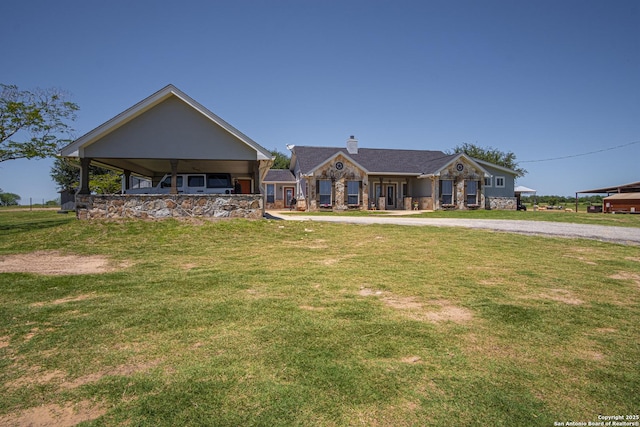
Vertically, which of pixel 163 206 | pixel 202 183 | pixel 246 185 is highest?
pixel 246 185

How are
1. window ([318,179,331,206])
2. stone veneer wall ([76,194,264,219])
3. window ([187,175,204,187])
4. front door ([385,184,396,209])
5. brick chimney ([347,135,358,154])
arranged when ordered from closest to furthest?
stone veneer wall ([76,194,264,219]), window ([187,175,204,187]), window ([318,179,331,206]), front door ([385,184,396,209]), brick chimney ([347,135,358,154])

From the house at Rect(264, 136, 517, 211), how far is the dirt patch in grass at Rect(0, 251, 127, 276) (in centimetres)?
2281

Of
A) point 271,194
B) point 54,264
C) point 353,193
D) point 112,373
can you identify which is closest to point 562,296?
point 112,373

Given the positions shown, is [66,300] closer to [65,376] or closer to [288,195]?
[65,376]

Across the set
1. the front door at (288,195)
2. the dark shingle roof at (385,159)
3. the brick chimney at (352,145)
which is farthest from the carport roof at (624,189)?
the front door at (288,195)

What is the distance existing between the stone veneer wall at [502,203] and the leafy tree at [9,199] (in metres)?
70.9

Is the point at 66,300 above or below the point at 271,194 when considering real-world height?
below

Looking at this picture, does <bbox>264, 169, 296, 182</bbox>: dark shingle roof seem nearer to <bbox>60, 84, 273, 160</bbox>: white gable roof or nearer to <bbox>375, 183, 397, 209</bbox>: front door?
<bbox>375, 183, 397, 209</bbox>: front door

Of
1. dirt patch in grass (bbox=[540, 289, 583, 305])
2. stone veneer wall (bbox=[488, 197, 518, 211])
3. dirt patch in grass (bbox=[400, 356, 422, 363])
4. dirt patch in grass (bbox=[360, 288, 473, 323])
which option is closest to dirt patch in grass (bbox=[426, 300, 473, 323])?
dirt patch in grass (bbox=[360, 288, 473, 323])

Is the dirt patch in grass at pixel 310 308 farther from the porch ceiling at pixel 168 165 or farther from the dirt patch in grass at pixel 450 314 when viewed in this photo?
the porch ceiling at pixel 168 165

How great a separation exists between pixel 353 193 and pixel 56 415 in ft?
98.4

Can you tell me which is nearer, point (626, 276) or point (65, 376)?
point (65, 376)

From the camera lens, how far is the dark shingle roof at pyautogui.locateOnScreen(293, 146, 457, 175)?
111 ft

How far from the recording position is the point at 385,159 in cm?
3697
